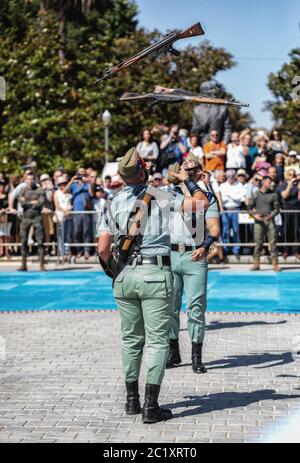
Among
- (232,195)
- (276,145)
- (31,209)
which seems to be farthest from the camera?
(276,145)

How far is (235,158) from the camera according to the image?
20609 millimetres

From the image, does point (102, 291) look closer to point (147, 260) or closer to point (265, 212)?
point (265, 212)

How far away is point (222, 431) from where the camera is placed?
6777 millimetres

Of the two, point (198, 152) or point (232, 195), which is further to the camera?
point (198, 152)

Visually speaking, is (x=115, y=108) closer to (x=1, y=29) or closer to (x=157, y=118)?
(x=157, y=118)

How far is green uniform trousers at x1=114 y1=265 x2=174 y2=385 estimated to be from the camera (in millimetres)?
7176

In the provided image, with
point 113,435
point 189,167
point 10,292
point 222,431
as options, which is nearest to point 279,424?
point 222,431

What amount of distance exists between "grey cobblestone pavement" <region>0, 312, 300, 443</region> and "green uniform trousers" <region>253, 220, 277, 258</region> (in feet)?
19.2

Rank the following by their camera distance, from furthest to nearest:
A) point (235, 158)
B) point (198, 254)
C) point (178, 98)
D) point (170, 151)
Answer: point (170, 151) < point (235, 158) < point (198, 254) < point (178, 98)

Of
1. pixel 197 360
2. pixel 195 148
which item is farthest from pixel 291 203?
pixel 197 360

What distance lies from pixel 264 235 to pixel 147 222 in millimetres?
11553

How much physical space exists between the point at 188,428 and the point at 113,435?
61 centimetres

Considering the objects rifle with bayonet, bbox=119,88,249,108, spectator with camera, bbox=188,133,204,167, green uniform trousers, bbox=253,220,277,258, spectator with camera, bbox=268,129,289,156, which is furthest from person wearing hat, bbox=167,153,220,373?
spectator with camera, bbox=268,129,289,156

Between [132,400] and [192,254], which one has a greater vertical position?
[192,254]
